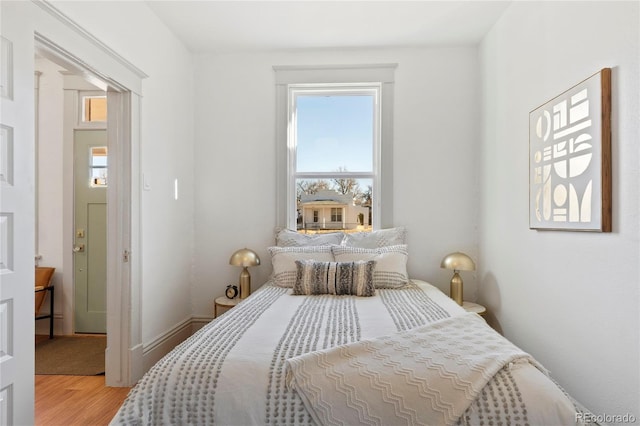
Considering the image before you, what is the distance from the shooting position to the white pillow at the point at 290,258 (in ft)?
10.5

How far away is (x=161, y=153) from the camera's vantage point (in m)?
3.24

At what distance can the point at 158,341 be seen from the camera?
3.20 meters

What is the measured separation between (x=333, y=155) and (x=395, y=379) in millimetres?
2710

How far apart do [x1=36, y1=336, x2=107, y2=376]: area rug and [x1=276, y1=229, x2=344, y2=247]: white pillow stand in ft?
5.67

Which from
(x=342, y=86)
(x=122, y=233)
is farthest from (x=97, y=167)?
(x=342, y=86)

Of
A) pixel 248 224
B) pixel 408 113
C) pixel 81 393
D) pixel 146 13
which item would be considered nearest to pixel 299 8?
pixel 146 13

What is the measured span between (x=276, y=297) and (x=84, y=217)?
8.21 ft

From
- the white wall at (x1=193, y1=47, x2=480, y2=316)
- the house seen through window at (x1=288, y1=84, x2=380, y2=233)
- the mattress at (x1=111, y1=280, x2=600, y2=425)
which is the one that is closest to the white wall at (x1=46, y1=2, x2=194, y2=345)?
the white wall at (x1=193, y1=47, x2=480, y2=316)

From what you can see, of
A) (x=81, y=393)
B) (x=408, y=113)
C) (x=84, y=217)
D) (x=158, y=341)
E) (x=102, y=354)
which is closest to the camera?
(x=81, y=393)

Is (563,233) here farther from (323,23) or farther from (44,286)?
(44,286)

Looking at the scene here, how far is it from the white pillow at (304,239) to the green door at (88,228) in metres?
1.89

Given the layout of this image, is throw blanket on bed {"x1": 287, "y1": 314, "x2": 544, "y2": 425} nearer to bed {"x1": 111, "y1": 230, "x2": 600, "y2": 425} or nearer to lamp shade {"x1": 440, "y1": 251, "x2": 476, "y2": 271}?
bed {"x1": 111, "y1": 230, "x2": 600, "y2": 425}

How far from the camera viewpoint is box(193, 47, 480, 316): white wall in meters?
3.70

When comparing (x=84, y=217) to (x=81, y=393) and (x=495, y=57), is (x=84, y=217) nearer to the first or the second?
(x=81, y=393)
